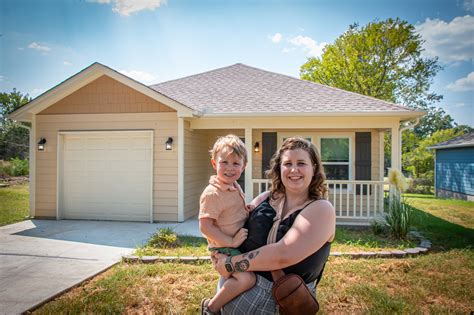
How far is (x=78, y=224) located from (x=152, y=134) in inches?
104

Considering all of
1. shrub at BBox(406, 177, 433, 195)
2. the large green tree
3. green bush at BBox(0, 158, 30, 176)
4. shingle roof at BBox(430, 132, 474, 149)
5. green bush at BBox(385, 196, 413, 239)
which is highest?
the large green tree

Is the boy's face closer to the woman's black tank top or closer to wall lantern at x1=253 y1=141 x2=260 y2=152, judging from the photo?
the woman's black tank top

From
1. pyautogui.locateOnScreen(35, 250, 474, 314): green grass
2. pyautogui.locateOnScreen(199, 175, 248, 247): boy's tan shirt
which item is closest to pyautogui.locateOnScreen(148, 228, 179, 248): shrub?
pyautogui.locateOnScreen(35, 250, 474, 314): green grass

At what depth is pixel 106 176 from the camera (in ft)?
24.7

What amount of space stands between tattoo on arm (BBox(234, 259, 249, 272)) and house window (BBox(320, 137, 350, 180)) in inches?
272

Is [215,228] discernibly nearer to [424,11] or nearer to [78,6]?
[78,6]

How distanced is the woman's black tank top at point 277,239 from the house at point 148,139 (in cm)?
532

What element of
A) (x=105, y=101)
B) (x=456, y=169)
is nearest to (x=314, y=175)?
(x=105, y=101)

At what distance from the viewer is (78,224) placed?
6.94 metres

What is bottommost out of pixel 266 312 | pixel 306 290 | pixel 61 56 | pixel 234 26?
pixel 266 312

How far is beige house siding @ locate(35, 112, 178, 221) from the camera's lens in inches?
282

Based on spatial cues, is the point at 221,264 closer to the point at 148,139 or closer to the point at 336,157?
the point at 148,139

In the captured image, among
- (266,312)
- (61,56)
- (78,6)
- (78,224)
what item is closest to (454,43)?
(266,312)

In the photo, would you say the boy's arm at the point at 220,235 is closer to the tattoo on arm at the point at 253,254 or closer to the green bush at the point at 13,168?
the tattoo on arm at the point at 253,254
